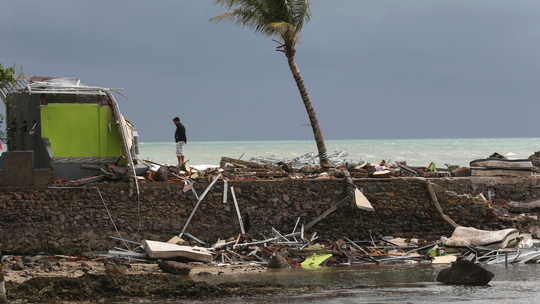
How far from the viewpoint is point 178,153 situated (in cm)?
1542

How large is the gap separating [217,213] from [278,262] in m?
2.31

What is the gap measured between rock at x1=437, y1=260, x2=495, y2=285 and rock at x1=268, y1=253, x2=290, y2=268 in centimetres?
333

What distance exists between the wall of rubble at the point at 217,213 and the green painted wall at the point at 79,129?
51.6 inches

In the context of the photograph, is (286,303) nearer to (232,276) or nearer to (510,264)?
(232,276)

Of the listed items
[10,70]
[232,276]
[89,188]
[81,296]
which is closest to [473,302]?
[232,276]

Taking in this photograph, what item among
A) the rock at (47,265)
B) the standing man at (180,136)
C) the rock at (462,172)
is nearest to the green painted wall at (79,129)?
the standing man at (180,136)

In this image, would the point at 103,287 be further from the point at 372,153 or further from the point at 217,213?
the point at 372,153

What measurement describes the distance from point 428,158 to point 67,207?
36556mm

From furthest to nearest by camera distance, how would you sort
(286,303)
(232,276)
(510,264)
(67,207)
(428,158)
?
1. (428,158)
2. (67,207)
3. (510,264)
4. (232,276)
5. (286,303)

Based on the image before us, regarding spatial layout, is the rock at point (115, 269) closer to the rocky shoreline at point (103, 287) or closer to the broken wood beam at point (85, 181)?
the rocky shoreline at point (103, 287)

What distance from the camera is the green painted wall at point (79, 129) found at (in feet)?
40.9

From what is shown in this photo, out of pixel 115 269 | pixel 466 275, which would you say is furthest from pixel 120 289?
pixel 466 275

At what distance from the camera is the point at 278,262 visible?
10.7 m

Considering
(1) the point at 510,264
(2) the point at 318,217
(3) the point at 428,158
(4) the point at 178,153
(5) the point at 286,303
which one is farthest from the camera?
(3) the point at 428,158
